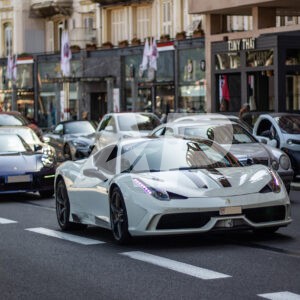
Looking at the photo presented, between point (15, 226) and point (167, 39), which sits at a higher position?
point (167, 39)

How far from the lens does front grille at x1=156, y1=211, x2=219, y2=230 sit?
11.9m

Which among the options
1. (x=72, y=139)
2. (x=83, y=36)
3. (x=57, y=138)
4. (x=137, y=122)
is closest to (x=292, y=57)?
(x=137, y=122)

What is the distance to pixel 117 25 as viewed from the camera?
53250 mm

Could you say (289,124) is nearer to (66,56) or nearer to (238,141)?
(238,141)

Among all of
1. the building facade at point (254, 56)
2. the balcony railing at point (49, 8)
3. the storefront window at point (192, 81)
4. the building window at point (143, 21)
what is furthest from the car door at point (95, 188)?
the balcony railing at point (49, 8)

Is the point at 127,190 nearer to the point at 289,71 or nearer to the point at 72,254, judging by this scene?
the point at 72,254

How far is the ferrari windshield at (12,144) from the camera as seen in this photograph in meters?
21.0

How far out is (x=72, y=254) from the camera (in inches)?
467

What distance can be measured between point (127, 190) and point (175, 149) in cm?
125

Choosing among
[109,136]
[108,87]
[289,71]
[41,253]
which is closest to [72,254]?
[41,253]

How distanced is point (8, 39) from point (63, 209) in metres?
47.3

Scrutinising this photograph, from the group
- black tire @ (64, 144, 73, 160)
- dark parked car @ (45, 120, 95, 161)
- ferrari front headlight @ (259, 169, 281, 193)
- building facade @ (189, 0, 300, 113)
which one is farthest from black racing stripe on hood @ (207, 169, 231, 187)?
black tire @ (64, 144, 73, 160)

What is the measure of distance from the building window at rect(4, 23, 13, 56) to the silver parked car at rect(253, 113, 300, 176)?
127 feet

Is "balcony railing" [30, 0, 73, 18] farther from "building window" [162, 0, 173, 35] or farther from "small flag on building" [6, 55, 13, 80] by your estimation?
"building window" [162, 0, 173, 35]
